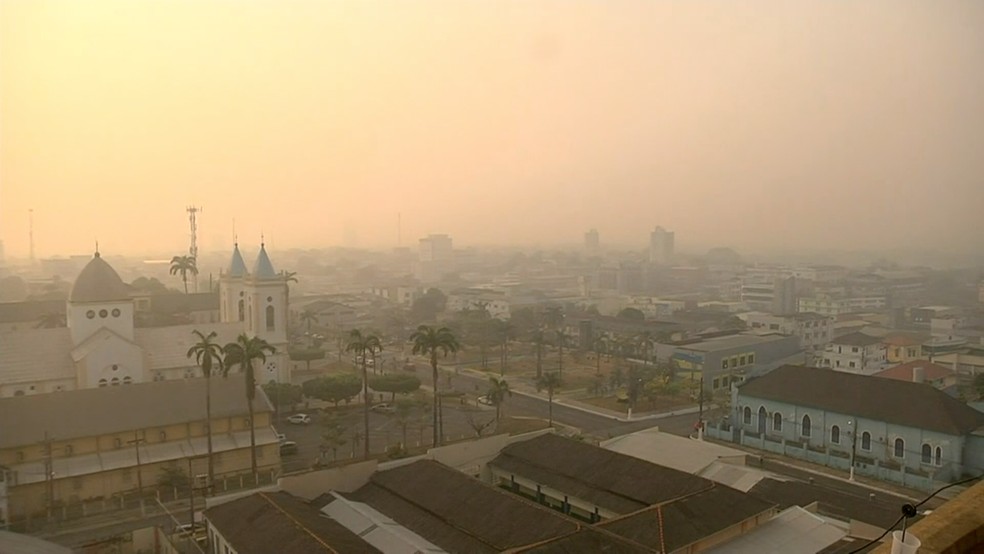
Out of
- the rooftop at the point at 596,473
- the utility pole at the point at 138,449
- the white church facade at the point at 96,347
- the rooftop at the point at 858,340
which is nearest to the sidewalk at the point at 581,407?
the rooftop at the point at 596,473

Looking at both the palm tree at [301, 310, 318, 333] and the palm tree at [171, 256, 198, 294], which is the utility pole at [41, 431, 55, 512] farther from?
the palm tree at [301, 310, 318, 333]

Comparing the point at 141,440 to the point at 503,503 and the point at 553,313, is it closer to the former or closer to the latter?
the point at 503,503

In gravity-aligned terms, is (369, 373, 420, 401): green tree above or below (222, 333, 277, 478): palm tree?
below

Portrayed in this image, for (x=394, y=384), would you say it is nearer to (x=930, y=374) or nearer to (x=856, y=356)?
(x=930, y=374)

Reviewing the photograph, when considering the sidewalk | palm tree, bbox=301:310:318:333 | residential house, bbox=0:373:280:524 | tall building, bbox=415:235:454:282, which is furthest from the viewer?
tall building, bbox=415:235:454:282

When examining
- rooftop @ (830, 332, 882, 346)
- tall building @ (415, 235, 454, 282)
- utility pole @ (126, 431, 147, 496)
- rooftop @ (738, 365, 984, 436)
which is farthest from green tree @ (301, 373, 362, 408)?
tall building @ (415, 235, 454, 282)

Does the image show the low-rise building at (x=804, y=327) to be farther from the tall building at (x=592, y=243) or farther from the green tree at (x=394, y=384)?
the tall building at (x=592, y=243)

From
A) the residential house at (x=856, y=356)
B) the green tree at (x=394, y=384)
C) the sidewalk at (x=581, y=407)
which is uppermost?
the green tree at (x=394, y=384)
